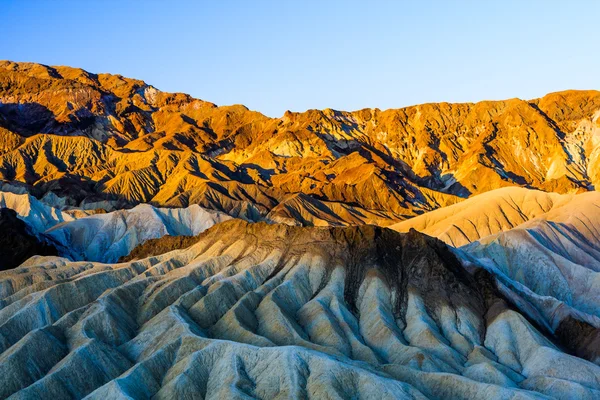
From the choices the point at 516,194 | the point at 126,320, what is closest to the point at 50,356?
the point at 126,320

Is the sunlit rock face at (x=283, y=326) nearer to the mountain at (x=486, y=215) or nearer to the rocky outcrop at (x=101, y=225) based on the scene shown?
the rocky outcrop at (x=101, y=225)

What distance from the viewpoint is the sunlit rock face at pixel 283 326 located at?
2191 inches

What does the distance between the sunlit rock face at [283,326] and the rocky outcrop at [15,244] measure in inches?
1049

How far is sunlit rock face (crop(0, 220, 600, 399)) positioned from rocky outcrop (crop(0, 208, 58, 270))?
26643 millimetres

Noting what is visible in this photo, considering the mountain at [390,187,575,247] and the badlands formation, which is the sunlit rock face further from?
the mountain at [390,187,575,247]

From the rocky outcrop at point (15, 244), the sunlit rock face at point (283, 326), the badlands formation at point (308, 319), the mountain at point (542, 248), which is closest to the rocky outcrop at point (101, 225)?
the rocky outcrop at point (15, 244)

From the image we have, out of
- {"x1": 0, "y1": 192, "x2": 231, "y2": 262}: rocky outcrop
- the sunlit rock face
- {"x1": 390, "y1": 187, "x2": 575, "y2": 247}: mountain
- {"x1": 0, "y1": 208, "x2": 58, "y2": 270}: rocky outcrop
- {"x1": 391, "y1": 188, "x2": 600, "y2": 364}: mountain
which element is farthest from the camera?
{"x1": 0, "y1": 192, "x2": 231, "y2": 262}: rocky outcrop

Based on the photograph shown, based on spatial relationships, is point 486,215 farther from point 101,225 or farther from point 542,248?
point 101,225

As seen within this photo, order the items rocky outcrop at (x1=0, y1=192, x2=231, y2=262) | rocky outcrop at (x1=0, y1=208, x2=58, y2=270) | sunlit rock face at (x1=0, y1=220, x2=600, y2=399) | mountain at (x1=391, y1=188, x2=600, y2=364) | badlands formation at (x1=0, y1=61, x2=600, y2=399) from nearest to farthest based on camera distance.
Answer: sunlit rock face at (x1=0, y1=220, x2=600, y2=399) < badlands formation at (x1=0, y1=61, x2=600, y2=399) < mountain at (x1=391, y1=188, x2=600, y2=364) < rocky outcrop at (x1=0, y1=208, x2=58, y2=270) < rocky outcrop at (x1=0, y1=192, x2=231, y2=262)

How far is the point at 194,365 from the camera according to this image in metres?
57.1

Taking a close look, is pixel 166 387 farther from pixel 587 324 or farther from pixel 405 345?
pixel 587 324

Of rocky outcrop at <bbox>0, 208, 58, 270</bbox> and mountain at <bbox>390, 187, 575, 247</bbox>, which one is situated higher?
rocky outcrop at <bbox>0, 208, 58, 270</bbox>

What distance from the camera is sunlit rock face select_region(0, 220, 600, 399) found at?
55.7 meters

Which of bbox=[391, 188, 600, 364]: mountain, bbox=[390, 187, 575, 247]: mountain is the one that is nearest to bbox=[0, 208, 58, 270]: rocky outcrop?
bbox=[390, 187, 575, 247]: mountain
